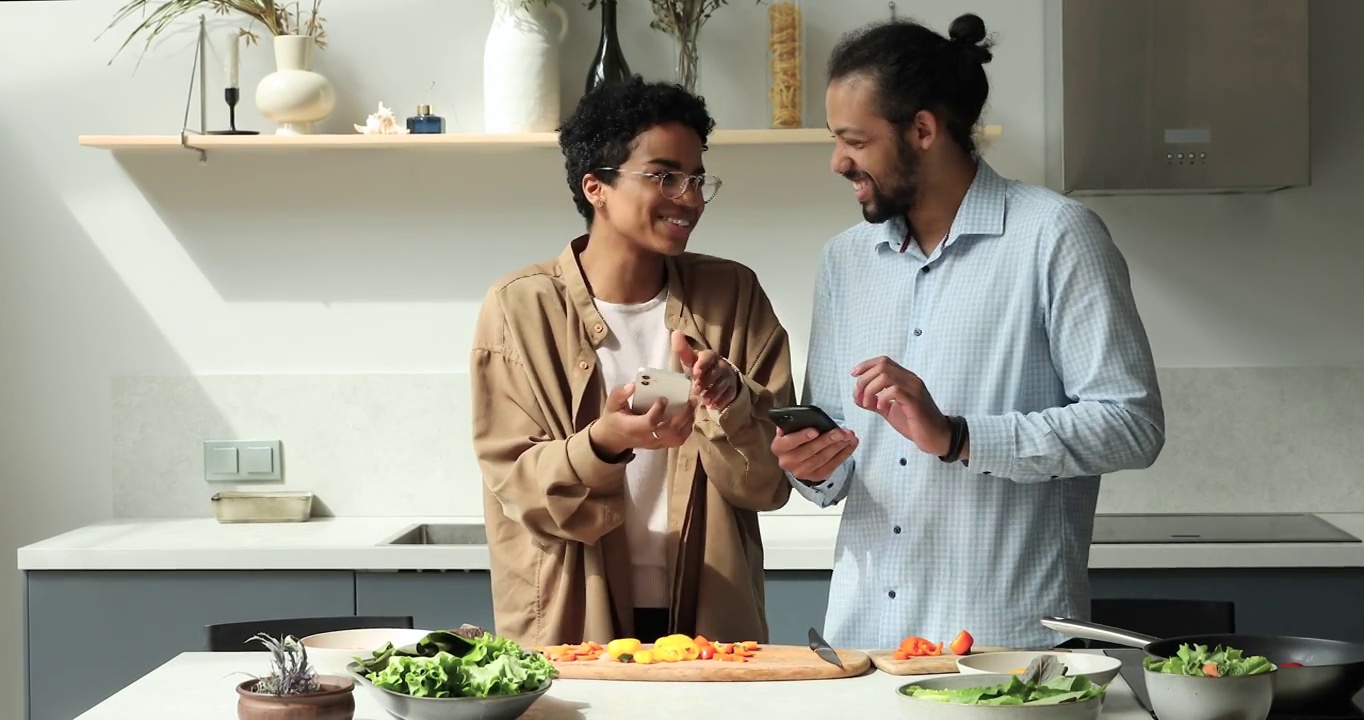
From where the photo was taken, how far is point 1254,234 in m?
3.55

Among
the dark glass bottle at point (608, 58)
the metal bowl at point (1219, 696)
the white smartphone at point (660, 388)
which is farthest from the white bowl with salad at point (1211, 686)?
the dark glass bottle at point (608, 58)

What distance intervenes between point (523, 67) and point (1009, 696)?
226 centimetres

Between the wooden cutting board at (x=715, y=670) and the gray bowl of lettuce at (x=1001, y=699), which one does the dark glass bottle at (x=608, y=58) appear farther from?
the gray bowl of lettuce at (x=1001, y=699)

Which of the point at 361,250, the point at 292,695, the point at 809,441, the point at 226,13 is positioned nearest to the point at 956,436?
the point at 809,441

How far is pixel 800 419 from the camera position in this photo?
1998mm

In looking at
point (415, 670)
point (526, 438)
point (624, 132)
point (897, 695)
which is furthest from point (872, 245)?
point (415, 670)

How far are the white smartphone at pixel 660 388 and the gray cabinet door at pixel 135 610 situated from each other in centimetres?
136

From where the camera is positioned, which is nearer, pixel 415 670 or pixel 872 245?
pixel 415 670

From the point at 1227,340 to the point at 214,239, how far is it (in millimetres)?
2486

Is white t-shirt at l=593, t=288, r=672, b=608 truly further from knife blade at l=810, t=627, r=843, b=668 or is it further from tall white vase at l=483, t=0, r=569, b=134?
tall white vase at l=483, t=0, r=569, b=134

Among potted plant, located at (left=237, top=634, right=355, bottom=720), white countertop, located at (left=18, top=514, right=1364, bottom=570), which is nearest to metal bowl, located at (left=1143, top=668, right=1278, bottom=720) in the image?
potted plant, located at (left=237, top=634, right=355, bottom=720)

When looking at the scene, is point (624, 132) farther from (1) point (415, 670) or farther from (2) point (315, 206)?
(2) point (315, 206)

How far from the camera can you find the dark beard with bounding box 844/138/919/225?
2.14m

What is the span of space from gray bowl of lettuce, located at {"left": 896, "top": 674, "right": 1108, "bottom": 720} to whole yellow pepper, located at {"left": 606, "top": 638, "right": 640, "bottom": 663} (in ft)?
1.34
